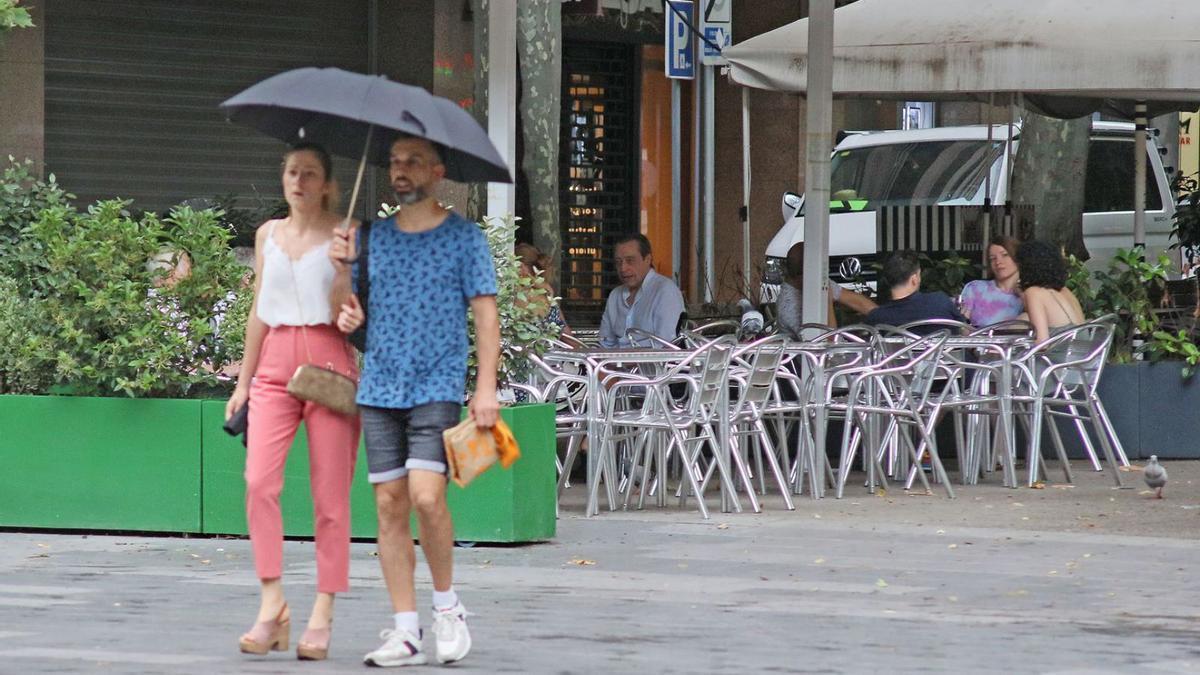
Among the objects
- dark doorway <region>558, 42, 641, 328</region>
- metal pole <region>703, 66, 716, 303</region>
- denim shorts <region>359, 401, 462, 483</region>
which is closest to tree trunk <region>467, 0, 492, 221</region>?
denim shorts <region>359, 401, 462, 483</region>

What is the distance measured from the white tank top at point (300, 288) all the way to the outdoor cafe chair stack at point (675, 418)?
3.79 meters

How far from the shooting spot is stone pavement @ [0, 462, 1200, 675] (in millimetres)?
6742

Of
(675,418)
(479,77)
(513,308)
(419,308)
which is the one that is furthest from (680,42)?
(419,308)

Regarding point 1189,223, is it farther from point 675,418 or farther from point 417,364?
point 417,364

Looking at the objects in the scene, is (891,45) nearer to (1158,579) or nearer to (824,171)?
(824,171)

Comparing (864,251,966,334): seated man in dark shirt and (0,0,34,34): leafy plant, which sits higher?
(0,0,34,34): leafy plant

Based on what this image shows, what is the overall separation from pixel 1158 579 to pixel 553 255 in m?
7.08

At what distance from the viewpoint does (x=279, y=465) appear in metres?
6.78

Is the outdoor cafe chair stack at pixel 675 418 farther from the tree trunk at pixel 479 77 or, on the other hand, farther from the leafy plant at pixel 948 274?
the leafy plant at pixel 948 274

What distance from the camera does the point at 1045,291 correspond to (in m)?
13.0

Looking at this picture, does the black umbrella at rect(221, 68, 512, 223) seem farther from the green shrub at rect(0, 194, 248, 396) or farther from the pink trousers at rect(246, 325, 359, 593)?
the green shrub at rect(0, 194, 248, 396)

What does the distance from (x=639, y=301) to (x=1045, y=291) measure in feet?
7.87

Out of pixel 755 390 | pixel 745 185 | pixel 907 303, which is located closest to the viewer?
pixel 755 390

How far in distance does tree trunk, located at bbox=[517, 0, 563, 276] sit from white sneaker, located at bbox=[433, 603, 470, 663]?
28.1 ft
